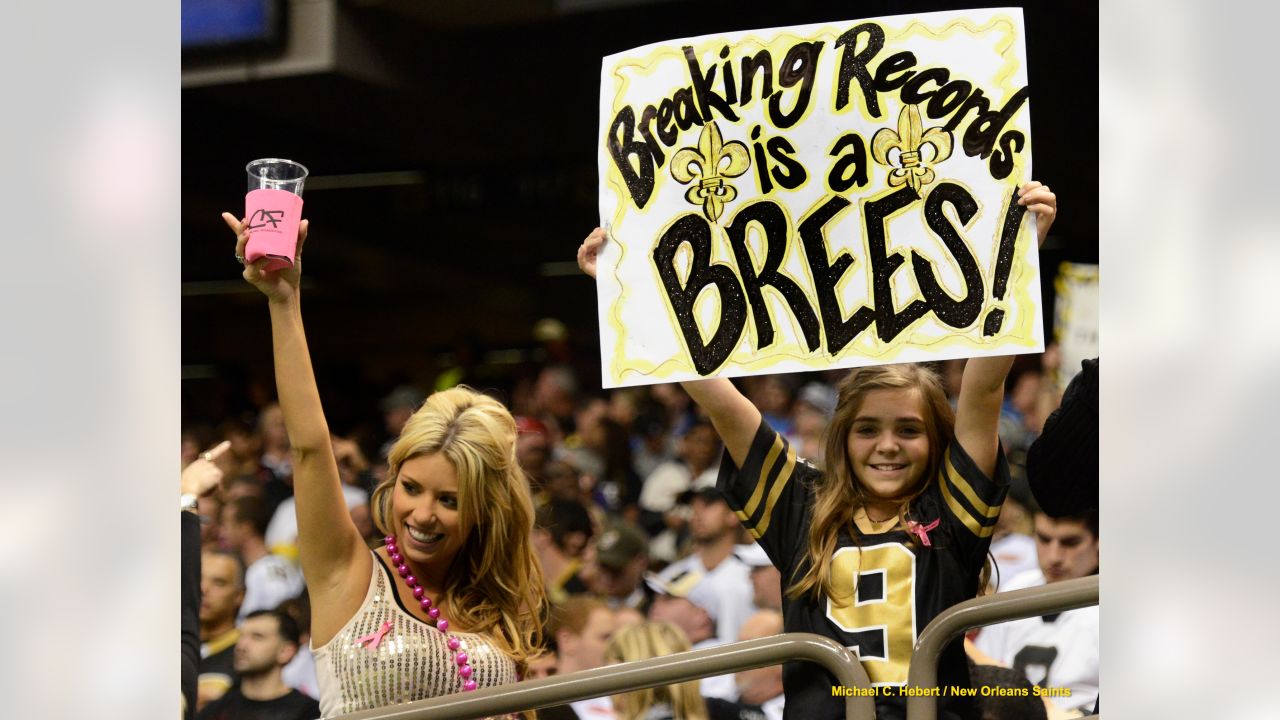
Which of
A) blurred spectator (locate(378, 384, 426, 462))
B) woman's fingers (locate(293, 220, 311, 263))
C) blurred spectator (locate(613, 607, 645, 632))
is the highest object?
woman's fingers (locate(293, 220, 311, 263))

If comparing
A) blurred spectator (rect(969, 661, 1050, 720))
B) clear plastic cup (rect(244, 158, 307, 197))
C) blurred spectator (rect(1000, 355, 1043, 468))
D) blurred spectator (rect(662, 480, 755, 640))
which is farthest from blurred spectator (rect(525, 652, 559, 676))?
clear plastic cup (rect(244, 158, 307, 197))

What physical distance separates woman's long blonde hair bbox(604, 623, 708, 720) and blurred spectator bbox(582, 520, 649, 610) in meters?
0.05

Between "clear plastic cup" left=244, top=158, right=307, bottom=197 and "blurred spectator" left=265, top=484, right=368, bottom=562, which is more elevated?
"clear plastic cup" left=244, top=158, right=307, bottom=197

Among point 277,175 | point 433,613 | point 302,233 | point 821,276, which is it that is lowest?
point 433,613

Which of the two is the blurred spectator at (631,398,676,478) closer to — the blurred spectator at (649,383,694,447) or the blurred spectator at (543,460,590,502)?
the blurred spectator at (649,383,694,447)

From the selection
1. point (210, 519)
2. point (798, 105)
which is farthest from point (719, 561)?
point (210, 519)

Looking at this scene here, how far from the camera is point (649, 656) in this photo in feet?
7.21

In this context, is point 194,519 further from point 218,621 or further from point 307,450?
point 307,450

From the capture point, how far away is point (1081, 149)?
6.73 feet

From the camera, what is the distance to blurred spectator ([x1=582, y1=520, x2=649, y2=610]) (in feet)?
7.31

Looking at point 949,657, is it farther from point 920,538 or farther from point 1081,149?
point 1081,149

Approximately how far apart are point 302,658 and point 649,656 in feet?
2.02
